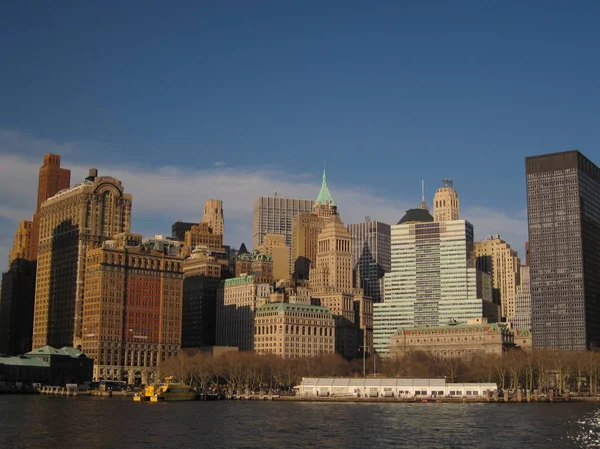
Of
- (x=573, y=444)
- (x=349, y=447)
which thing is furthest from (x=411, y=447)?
(x=573, y=444)

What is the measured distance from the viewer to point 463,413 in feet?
638

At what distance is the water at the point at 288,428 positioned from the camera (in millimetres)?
130375

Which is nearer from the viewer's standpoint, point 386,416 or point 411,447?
point 411,447

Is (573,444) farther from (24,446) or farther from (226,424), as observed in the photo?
(24,446)

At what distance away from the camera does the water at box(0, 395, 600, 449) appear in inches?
5133

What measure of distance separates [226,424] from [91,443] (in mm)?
38248

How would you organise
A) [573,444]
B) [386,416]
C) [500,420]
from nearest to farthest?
[573,444]
[500,420]
[386,416]

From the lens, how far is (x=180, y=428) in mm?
152375

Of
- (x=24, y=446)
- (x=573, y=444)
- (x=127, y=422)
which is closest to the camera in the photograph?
(x=24, y=446)

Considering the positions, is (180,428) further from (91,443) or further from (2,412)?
(2,412)

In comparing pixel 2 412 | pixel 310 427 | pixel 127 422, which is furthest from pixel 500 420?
pixel 2 412

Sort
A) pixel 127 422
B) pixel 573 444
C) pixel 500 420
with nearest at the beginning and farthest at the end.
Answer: pixel 573 444 → pixel 127 422 → pixel 500 420

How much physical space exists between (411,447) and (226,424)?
42.9 metres

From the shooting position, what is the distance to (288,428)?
153750 millimetres
